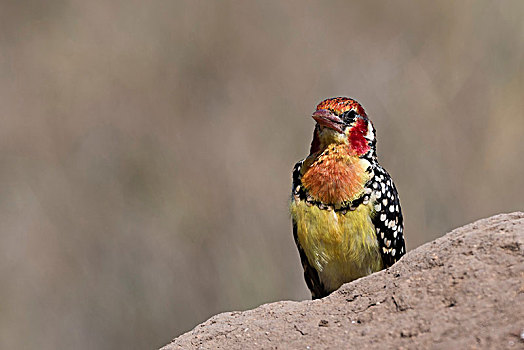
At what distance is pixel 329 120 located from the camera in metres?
4.88

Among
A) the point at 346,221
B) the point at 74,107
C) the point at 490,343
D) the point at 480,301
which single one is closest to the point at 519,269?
the point at 480,301

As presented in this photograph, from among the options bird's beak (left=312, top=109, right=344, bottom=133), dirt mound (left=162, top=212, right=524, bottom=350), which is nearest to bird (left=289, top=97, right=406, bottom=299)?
bird's beak (left=312, top=109, right=344, bottom=133)

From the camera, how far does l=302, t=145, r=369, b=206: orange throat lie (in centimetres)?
480

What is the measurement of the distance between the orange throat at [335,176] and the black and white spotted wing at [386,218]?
99 mm

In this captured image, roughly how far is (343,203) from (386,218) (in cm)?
27

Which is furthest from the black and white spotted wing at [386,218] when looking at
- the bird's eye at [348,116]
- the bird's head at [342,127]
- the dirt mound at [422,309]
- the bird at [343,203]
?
the dirt mound at [422,309]

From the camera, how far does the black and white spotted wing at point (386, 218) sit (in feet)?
16.0

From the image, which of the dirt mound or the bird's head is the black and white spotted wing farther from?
the dirt mound

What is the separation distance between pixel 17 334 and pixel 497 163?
15.8 feet

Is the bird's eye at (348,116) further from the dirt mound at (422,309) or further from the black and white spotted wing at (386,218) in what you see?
the dirt mound at (422,309)

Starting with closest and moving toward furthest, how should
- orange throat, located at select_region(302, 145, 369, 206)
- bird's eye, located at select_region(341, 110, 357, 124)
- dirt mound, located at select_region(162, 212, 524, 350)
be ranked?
dirt mound, located at select_region(162, 212, 524, 350) → orange throat, located at select_region(302, 145, 369, 206) → bird's eye, located at select_region(341, 110, 357, 124)

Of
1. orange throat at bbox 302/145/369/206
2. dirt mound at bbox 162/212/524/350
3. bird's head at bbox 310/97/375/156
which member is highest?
bird's head at bbox 310/97/375/156

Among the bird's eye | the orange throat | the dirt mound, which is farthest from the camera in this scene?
the bird's eye

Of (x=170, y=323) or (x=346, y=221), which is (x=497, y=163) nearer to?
(x=170, y=323)
